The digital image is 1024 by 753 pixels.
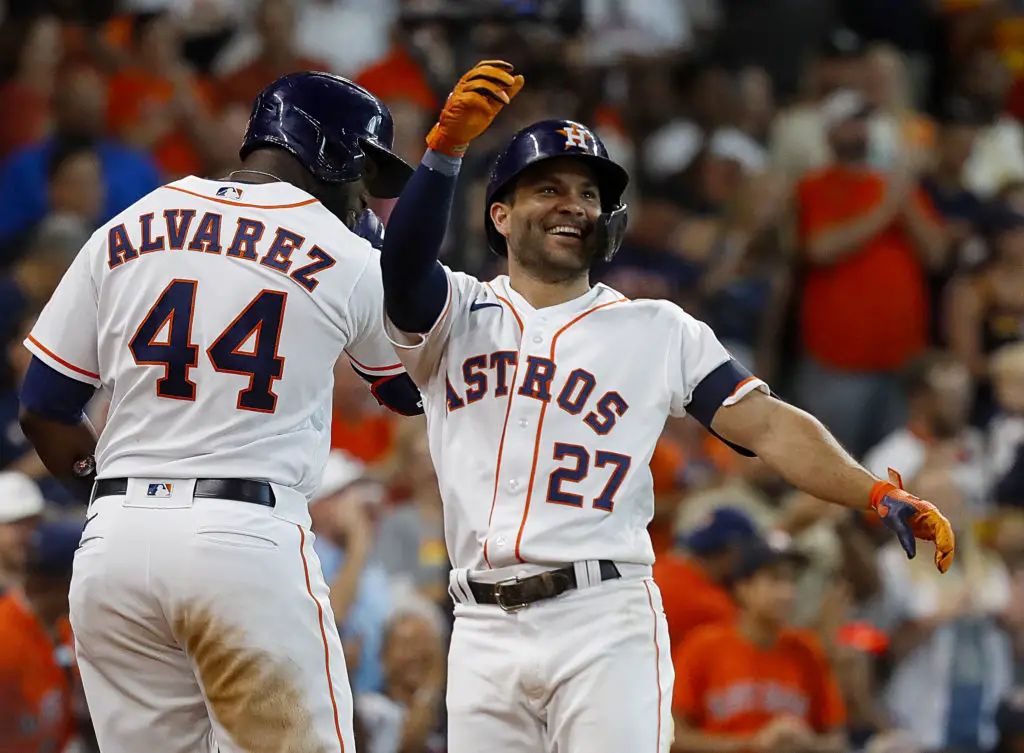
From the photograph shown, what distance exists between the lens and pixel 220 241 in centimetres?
405

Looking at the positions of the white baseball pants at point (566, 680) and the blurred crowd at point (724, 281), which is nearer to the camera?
the white baseball pants at point (566, 680)

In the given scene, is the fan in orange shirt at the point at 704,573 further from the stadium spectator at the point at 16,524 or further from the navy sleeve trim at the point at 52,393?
the navy sleeve trim at the point at 52,393

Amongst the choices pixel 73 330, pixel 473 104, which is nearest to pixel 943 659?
pixel 473 104

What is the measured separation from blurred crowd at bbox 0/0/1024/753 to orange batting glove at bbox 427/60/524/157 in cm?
266

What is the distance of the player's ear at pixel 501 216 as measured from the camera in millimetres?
4594

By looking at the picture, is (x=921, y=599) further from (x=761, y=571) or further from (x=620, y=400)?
A: (x=620, y=400)

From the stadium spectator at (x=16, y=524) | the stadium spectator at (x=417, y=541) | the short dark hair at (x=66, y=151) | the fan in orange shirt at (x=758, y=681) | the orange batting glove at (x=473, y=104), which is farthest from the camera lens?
the short dark hair at (x=66, y=151)

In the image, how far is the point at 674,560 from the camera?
295 inches

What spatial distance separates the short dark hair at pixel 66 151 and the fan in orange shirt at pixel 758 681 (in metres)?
4.23

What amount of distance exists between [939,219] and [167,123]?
4893 mm

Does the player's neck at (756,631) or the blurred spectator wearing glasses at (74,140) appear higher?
the blurred spectator wearing glasses at (74,140)

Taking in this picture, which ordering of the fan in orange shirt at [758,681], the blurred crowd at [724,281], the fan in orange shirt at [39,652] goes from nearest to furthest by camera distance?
the fan in orange shirt at [39,652], the fan in orange shirt at [758,681], the blurred crowd at [724,281]

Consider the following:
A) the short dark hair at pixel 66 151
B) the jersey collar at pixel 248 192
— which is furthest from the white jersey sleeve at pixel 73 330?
the short dark hair at pixel 66 151

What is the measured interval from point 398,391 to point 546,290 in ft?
1.59
